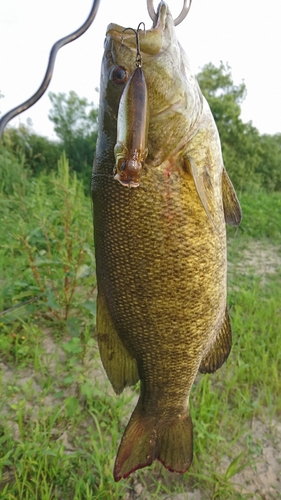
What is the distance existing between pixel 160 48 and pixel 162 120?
180mm

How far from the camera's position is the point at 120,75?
3.37 ft

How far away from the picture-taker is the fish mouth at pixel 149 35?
3.34 feet

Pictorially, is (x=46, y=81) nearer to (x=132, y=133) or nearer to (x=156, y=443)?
(x=132, y=133)

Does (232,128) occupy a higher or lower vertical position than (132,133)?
higher

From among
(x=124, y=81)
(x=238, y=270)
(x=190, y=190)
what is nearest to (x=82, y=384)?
(x=190, y=190)

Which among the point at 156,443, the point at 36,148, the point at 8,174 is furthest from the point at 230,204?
the point at 36,148

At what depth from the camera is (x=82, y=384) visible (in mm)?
2594

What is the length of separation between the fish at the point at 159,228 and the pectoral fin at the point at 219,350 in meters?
0.10

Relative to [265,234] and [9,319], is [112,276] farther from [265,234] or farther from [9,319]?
[265,234]

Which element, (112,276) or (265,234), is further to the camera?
(265,234)

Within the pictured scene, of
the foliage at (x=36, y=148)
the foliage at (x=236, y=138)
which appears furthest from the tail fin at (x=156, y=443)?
the foliage at (x=236, y=138)

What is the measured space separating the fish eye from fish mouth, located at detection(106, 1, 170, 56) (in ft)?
0.21

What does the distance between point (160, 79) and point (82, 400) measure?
209 centimetres

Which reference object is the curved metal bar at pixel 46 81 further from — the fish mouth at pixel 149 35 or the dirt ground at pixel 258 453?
the dirt ground at pixel 258 453
